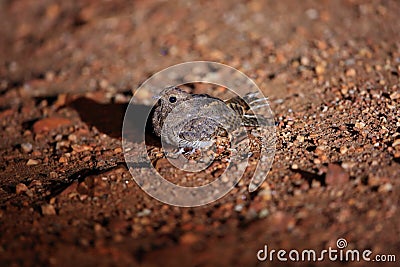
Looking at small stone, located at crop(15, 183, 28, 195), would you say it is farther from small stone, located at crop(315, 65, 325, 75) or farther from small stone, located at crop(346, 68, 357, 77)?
small stone, located at crop(346, 68, 357, 77)

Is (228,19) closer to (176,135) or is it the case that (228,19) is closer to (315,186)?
(176,135)

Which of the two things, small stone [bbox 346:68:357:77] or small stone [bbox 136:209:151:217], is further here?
small stone [bbox 346:68:357:77]

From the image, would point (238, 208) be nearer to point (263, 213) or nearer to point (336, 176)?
point (263, 213)

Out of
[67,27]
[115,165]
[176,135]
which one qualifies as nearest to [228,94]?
A: [176,135]

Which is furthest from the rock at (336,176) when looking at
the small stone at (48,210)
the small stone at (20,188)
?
the small stone at (20,188)

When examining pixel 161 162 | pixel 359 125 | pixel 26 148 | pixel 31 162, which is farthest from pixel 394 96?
pixel 26 148

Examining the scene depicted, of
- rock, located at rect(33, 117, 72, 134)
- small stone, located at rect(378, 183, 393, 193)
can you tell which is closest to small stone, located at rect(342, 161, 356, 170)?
small stone, located at rect(378, 183, 393, 193)
